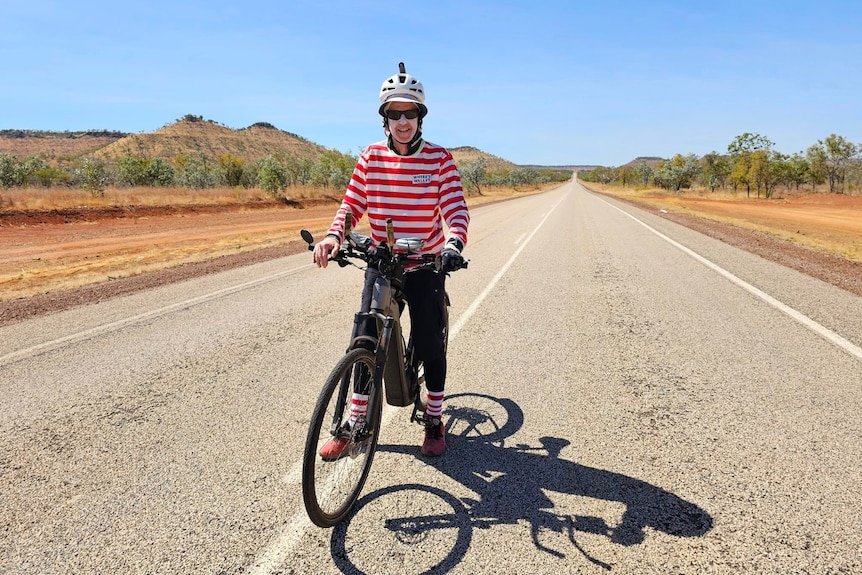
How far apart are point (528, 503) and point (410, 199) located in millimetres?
1867

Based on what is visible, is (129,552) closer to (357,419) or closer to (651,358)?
(357,419)

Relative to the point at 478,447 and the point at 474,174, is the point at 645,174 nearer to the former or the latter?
the point at 474,174

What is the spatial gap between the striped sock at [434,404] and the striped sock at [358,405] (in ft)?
1.92

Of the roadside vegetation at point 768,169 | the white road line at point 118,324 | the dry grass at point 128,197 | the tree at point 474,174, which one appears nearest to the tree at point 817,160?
the roadside vegetation at point 768,169

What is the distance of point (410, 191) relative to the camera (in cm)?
289

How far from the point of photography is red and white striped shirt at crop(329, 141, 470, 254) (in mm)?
2865

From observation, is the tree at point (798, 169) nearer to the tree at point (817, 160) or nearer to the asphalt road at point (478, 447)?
the tree at point (817, 160)

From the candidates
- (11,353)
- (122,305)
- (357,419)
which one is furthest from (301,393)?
(122,305)

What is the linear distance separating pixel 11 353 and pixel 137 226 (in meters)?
19.9

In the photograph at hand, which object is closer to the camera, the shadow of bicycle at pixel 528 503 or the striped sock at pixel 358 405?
the shadow of bicycle at pixel 528 503

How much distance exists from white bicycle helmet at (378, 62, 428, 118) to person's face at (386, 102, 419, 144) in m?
0.04

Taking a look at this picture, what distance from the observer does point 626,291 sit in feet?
25.6

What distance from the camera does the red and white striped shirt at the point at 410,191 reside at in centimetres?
287

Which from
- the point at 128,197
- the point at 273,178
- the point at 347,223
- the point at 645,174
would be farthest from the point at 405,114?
the point at 645,174
